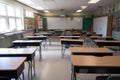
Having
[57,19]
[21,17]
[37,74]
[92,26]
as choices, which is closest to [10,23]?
[21,17]

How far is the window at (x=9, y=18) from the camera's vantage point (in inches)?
272

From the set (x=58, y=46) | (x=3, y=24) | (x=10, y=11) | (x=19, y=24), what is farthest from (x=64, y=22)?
(x=3, y=24)

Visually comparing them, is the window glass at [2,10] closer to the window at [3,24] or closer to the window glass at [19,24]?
the window at [3,24]

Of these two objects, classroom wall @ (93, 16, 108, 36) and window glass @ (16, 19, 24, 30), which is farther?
classroom wall @ (93, 16, 108, 36)

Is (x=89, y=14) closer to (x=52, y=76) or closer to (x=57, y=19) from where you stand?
(x=57, y=19)

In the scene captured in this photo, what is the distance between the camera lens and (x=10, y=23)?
312 inches

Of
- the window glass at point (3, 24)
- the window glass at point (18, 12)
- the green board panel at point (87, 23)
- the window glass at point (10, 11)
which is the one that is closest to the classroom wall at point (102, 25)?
the green board panel at point (87, 23)

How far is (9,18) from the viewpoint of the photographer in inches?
304

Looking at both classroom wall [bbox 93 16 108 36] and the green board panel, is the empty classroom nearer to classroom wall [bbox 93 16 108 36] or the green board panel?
the green board panel

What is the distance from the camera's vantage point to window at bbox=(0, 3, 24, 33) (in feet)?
22.7

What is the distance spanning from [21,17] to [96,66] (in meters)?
8.46

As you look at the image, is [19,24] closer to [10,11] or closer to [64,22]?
[10,11]

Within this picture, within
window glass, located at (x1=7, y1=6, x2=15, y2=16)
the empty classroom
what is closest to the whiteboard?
the empty classroom

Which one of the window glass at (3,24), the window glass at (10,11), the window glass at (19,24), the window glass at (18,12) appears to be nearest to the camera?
the window glass at (3,24)
